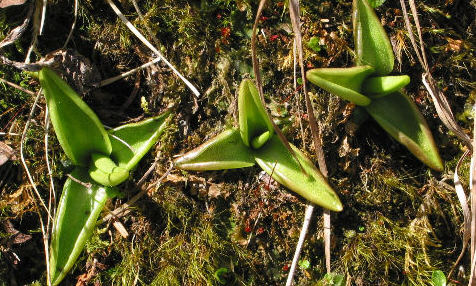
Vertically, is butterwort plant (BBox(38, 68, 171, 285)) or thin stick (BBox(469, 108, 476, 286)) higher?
butterwort plant (BBox(38, 68, 171, 285))

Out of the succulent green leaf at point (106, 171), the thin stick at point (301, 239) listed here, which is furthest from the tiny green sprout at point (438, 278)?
the succulent green leaf at point (106, 171)

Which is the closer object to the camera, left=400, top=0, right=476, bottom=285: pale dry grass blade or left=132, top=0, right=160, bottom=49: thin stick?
left=400, top=0, right=476, bottom=285: pale dry grass blade

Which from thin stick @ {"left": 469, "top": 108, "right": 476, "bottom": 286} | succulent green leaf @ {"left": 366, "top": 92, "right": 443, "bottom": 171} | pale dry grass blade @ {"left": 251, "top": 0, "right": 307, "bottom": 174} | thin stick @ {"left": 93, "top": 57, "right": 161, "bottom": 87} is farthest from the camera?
thin stick @ {"left": 93, "top": 57, "right": 161, "bottom": 87}

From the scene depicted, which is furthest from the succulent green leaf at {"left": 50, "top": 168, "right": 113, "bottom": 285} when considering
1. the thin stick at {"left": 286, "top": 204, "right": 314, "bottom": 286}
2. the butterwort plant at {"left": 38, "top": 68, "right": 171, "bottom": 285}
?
the thin stick at {"left": 286, "top": 204, "right": 314, "bottom": 286}

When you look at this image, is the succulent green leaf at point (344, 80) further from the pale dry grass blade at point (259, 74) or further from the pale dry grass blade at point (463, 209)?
the pale dry grass blade at point (463, 209)

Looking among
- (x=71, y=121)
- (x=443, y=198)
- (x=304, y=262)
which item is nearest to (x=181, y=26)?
(x=71, y=121)

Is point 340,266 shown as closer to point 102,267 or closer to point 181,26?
point 102,267

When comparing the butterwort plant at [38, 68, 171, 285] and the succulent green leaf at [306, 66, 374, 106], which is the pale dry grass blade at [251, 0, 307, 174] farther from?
the butterwort plant at [38, 68, 171, 285]


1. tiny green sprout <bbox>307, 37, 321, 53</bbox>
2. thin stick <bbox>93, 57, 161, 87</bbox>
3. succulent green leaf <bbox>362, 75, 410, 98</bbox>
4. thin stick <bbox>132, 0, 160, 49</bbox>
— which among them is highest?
thin stick <bbox>132, 0, 160, 49</bbox>
